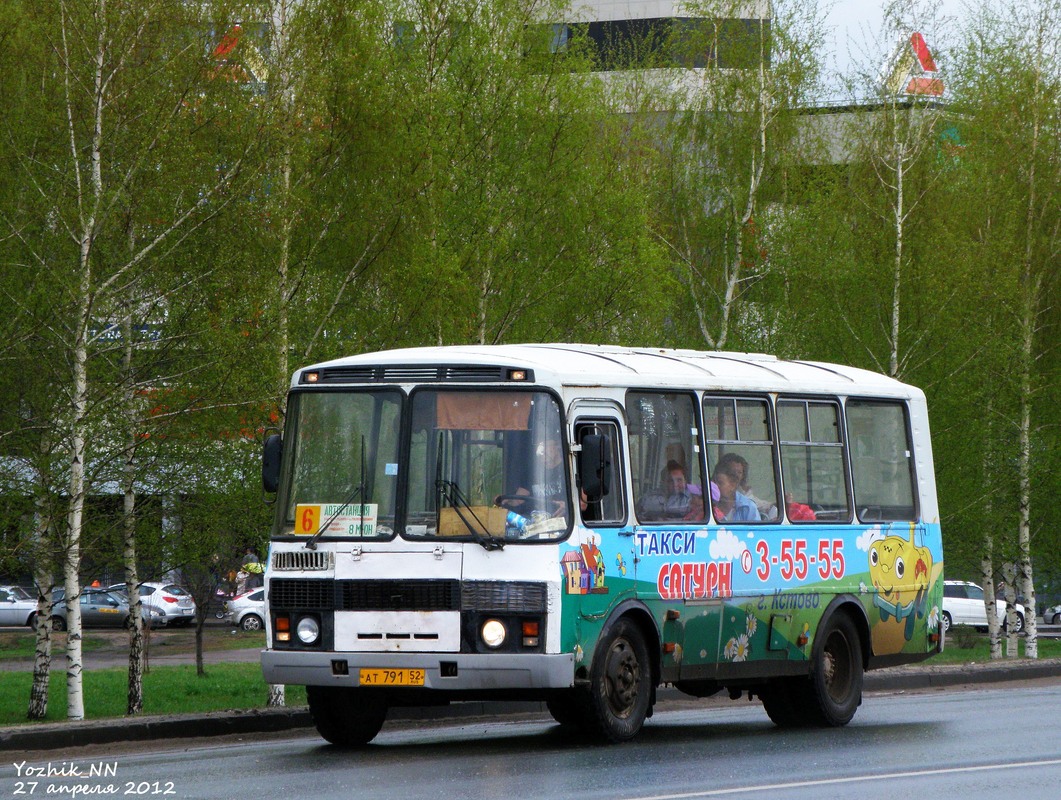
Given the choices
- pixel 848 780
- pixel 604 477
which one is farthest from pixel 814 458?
pixel 848 780

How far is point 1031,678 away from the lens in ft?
82.5

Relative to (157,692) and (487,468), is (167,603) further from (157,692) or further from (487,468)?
(487,468)

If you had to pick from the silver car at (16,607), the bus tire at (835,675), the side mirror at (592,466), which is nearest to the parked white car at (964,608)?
the silver car at (16,607)

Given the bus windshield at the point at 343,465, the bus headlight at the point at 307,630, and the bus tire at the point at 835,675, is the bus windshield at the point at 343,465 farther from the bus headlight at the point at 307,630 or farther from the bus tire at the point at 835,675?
the bus tire at the point at 835,675

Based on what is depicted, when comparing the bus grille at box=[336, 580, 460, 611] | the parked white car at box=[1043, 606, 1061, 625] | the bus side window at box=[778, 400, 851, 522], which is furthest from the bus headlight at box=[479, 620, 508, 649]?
the parked white car at box=[1043, 606, 1061, 625]

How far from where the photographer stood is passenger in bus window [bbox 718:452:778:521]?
49.6 ft

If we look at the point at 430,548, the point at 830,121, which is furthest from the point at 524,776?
the point at 830,121

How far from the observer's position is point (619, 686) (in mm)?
13594

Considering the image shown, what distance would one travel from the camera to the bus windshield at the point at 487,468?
13.1 m

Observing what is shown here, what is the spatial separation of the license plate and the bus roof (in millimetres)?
2184

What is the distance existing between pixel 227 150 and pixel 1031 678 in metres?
13.6

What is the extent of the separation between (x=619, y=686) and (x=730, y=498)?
7.37ft

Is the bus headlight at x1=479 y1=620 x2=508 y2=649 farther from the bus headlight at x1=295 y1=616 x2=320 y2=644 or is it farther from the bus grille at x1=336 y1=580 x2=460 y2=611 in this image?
the bus headlight at x1=295 y1=616 x2=320 y2=644

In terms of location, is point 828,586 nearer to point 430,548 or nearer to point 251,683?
point 430,548
